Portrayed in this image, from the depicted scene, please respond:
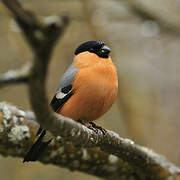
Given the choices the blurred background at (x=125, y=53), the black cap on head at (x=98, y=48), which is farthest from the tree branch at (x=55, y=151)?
the blurred background at (x=125, y=53)

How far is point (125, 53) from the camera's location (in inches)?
272

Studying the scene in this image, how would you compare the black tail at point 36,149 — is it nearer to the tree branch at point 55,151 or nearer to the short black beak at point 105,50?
the tree branch at point 55,151

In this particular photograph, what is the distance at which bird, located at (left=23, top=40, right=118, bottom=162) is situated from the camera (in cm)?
346

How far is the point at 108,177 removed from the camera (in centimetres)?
387

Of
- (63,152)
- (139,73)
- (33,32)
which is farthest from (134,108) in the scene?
(33,32)

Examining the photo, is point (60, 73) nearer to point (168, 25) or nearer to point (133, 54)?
point (133, 54)

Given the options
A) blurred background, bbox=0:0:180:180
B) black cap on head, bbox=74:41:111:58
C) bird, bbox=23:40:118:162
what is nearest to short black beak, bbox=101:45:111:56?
black cap on head, bbox=74:41:111:58

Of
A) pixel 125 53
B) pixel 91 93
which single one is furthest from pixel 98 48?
pixel 125 53

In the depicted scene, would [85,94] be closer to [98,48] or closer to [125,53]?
[98,48]

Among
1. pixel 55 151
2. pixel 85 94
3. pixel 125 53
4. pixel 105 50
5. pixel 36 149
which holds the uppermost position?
pixel 125 53

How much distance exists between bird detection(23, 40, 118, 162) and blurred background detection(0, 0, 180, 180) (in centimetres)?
197

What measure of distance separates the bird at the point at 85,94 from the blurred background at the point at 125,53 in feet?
6.47

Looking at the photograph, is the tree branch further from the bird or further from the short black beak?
the short black beak

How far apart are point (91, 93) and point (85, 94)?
0.05 metres
